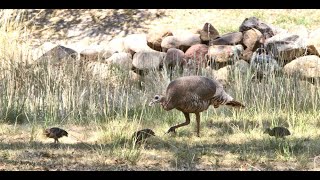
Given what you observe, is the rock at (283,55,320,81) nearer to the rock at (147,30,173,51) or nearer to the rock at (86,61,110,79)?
the rock at (86,61,110,79)

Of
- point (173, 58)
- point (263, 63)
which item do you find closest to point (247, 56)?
point (263, 63)

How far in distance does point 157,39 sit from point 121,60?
0.96m

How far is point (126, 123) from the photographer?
5754 mm

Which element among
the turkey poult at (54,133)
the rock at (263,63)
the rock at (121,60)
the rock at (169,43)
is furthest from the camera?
the rock at (169,43)

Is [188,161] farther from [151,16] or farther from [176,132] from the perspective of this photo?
[151,16]

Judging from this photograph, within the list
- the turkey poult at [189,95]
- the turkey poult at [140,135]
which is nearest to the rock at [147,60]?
the turkey poult at [189,95]

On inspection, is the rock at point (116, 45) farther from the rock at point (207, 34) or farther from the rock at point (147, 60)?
the rock at point (207, 34)

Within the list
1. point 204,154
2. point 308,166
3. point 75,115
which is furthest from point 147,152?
point 75,115

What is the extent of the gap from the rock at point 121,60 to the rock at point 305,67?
258 cm

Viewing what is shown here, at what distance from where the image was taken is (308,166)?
171 inches

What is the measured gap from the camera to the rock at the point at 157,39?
35.3 feet

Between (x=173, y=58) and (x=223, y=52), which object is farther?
(x=173, y=58)

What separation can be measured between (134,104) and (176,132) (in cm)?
148

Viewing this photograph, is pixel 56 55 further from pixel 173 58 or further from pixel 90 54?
pixel 173 58
